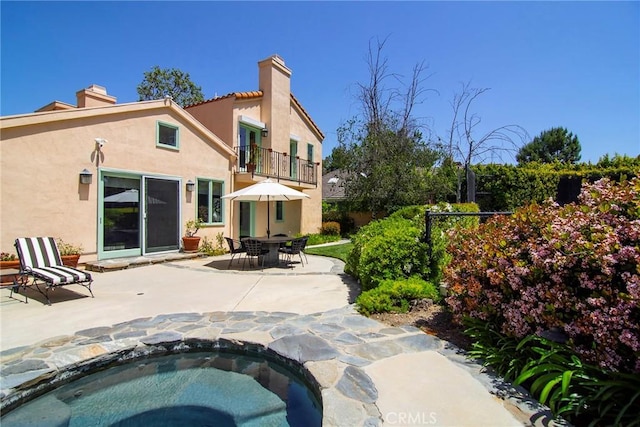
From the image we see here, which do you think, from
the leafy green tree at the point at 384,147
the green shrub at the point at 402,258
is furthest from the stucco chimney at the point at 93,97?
the leafy green tree at the point at 384,147

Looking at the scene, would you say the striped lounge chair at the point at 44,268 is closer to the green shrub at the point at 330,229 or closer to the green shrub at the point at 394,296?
the green shrub at the point at 394,296

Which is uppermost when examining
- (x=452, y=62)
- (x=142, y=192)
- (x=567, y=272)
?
(x=452, y=62)

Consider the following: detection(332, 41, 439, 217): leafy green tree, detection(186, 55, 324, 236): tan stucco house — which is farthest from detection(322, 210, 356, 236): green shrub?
detection(186, 55, 324, 236): tan stucco house

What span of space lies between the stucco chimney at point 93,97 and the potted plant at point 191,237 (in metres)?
5.27

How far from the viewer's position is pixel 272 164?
50.9 ft

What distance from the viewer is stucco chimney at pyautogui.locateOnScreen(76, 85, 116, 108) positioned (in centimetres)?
1141

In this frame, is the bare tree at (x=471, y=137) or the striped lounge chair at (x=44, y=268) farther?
the bare tree at (x=471, y=137)

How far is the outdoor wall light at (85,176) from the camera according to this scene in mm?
8977

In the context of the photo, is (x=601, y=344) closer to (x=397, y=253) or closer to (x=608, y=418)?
(x=608, y=418)

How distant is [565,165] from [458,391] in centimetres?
1886

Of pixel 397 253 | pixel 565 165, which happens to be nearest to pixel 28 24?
pixel 397 253

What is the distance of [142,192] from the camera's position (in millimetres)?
10539

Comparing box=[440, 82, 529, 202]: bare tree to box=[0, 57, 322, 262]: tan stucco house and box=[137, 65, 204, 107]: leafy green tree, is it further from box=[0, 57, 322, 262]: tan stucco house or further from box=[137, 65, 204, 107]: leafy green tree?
box=[137, 65, 204, 107]: leafy green tree

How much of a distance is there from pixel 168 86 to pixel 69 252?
27021mm
